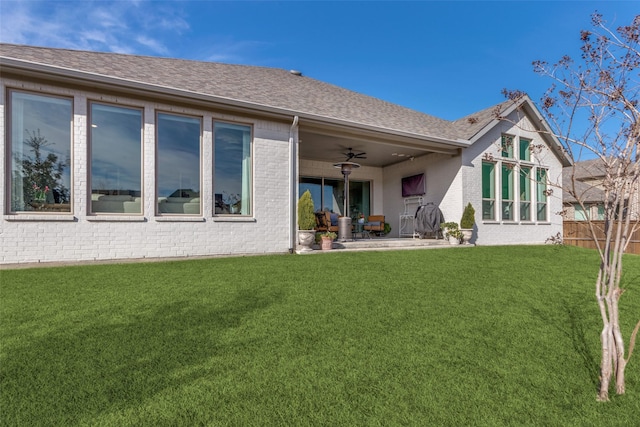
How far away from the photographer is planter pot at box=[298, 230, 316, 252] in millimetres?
7910

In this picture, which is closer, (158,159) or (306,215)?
(158,159)

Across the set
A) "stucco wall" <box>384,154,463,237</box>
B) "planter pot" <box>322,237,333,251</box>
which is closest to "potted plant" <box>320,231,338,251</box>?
"planter pot" <box>322,237,333,251</box>

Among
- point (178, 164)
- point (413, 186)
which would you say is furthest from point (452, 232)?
point (178, 164)

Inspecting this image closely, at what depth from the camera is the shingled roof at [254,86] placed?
21.0 feet

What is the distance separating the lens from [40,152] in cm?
591

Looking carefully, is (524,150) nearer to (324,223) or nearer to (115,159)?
(324,223)

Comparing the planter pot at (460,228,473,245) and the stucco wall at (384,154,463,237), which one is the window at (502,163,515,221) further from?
the planter pot at (460,228,473,245)

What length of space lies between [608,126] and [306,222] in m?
6.38

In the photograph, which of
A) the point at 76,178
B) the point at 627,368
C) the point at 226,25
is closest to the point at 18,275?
the point at 76,178

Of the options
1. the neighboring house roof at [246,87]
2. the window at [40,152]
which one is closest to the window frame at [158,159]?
the neighboring house roof at [246,87]

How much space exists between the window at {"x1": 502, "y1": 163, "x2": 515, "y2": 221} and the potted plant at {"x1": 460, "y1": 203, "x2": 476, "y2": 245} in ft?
7.83

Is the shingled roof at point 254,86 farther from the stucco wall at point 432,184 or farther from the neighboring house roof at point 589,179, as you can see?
the neighboring house roof at point 589,179

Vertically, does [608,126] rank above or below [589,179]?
above

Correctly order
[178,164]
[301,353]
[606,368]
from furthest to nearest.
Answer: [178,164], [301,353], [606,368]
